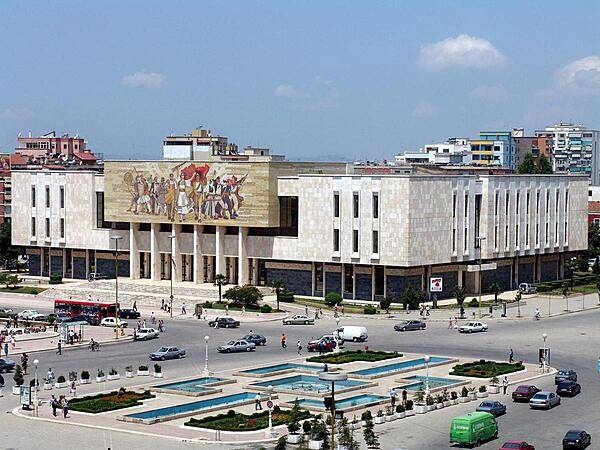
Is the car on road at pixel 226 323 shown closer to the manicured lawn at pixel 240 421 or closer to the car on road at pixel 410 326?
the car on road at pixel 410 326

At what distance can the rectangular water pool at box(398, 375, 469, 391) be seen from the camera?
261 ft

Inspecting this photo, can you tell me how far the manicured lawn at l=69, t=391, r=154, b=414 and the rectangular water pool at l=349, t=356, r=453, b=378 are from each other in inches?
593

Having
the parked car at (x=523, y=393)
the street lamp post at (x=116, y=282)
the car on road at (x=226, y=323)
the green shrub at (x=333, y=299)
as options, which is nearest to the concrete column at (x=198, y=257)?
the street lamp post at (x=116, y=282)

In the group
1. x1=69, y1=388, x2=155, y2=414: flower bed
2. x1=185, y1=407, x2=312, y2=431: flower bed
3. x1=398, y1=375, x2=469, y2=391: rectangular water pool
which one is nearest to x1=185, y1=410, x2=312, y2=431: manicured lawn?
x1=185, y1=407, x2=312, y2=431: flower bed

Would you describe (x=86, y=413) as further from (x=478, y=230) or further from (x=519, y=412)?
(x=478, y=230)

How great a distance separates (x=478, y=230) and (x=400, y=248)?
43.1 feet

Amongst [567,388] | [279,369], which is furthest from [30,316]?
[567,388]

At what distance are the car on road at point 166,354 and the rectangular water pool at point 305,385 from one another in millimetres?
12513

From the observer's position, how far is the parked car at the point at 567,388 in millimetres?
77625

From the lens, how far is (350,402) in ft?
244

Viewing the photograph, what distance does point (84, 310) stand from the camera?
116438 millimetres

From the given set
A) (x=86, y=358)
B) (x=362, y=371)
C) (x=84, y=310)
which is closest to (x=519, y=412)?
(x=362, y=371)

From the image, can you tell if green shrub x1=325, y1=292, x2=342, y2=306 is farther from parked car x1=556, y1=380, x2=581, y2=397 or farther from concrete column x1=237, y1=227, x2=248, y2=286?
parked car x1=556, y1=380, x2=581, y2=397

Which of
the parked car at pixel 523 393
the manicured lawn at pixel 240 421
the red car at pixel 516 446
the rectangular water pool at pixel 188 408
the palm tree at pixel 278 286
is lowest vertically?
the rectangular water pool at pixel 188 408
